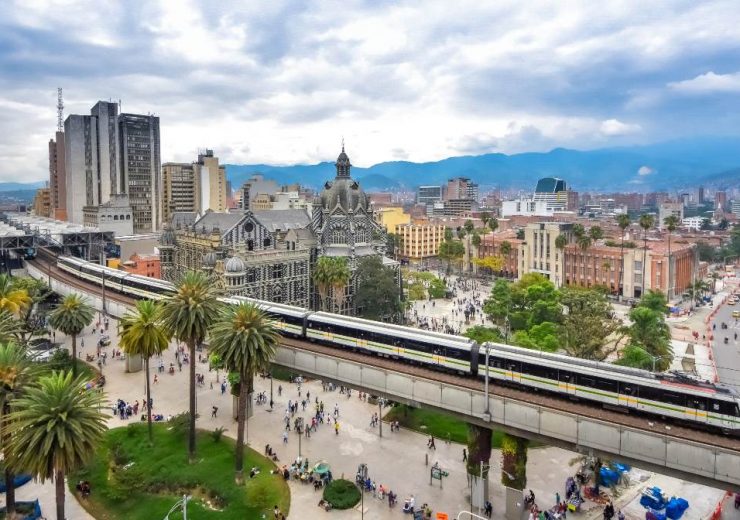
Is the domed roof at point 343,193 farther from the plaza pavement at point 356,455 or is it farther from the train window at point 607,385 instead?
the train window at point 607,385

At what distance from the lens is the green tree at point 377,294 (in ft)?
300

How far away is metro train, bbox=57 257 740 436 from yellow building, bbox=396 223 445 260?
13628 cm

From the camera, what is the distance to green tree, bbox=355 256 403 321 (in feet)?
300

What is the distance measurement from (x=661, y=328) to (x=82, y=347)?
8071cm

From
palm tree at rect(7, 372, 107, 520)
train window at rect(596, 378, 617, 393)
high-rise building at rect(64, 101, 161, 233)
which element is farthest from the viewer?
high-rise building at rect(64, 101, 161, 233)

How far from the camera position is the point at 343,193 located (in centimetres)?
10456

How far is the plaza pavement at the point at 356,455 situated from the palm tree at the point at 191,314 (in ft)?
24.4

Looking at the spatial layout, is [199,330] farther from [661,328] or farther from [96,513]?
[661,328]

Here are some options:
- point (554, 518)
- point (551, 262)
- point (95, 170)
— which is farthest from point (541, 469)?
point (95, 170)

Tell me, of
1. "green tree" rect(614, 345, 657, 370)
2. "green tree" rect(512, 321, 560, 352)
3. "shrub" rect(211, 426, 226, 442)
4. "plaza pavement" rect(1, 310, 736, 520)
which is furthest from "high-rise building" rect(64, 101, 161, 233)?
"green tree" rect(614, 345, 657, 370)

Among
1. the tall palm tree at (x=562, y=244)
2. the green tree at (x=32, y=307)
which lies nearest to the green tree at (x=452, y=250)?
the tall palm tree at (x=562, y=244)

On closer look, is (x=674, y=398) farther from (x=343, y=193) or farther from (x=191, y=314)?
(x=343, y=193)

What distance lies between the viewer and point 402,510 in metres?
42.3

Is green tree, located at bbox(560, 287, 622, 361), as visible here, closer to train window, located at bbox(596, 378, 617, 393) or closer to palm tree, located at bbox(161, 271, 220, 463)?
train window, located at bbox(596, 378, 617, 393)
